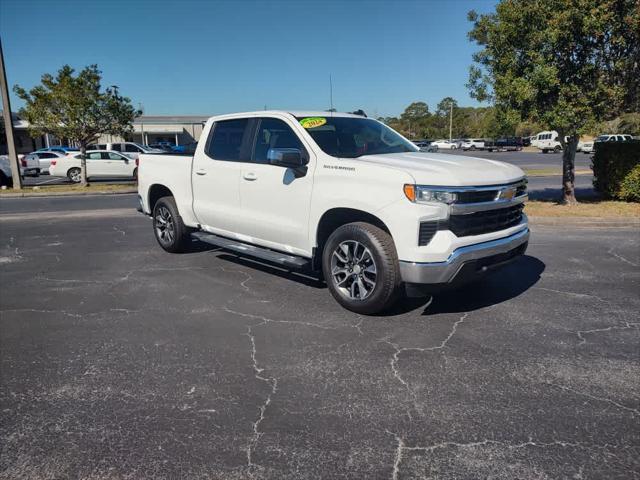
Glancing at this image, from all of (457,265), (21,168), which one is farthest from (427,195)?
(21,168)

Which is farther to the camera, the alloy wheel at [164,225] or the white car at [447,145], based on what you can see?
the white car at [447,145]

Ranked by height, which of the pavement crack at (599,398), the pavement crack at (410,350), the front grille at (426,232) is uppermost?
the front grille at (426,232)

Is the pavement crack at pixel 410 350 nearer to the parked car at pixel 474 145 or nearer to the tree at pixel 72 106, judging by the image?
the tree at pixel 72 106

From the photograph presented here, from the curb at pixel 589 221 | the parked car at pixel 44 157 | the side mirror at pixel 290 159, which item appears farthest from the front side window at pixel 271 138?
the parked car at pixel 44 157

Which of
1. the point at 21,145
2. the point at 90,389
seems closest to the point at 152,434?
the point at 90,389

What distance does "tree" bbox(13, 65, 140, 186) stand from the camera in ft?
58.5

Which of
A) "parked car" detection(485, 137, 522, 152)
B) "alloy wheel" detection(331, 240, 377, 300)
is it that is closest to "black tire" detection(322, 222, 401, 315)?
"alloy wheel" detection(331, 240, 377, 300)

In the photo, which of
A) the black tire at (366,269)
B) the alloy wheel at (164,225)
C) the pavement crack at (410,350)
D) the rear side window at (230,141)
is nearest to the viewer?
the pavement crack at (410,350)

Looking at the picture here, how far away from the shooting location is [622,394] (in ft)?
10.7

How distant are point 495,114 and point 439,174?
26.5 feet

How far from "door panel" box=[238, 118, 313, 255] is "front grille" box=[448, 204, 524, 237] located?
5.04 feet

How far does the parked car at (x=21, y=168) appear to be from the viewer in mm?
21062

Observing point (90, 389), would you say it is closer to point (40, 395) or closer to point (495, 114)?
point (40, 395)

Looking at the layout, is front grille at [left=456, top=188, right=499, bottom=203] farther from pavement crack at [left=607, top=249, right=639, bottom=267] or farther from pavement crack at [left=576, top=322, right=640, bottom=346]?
pavement crack at [left=607, top=249, right=639, bottom=267]
